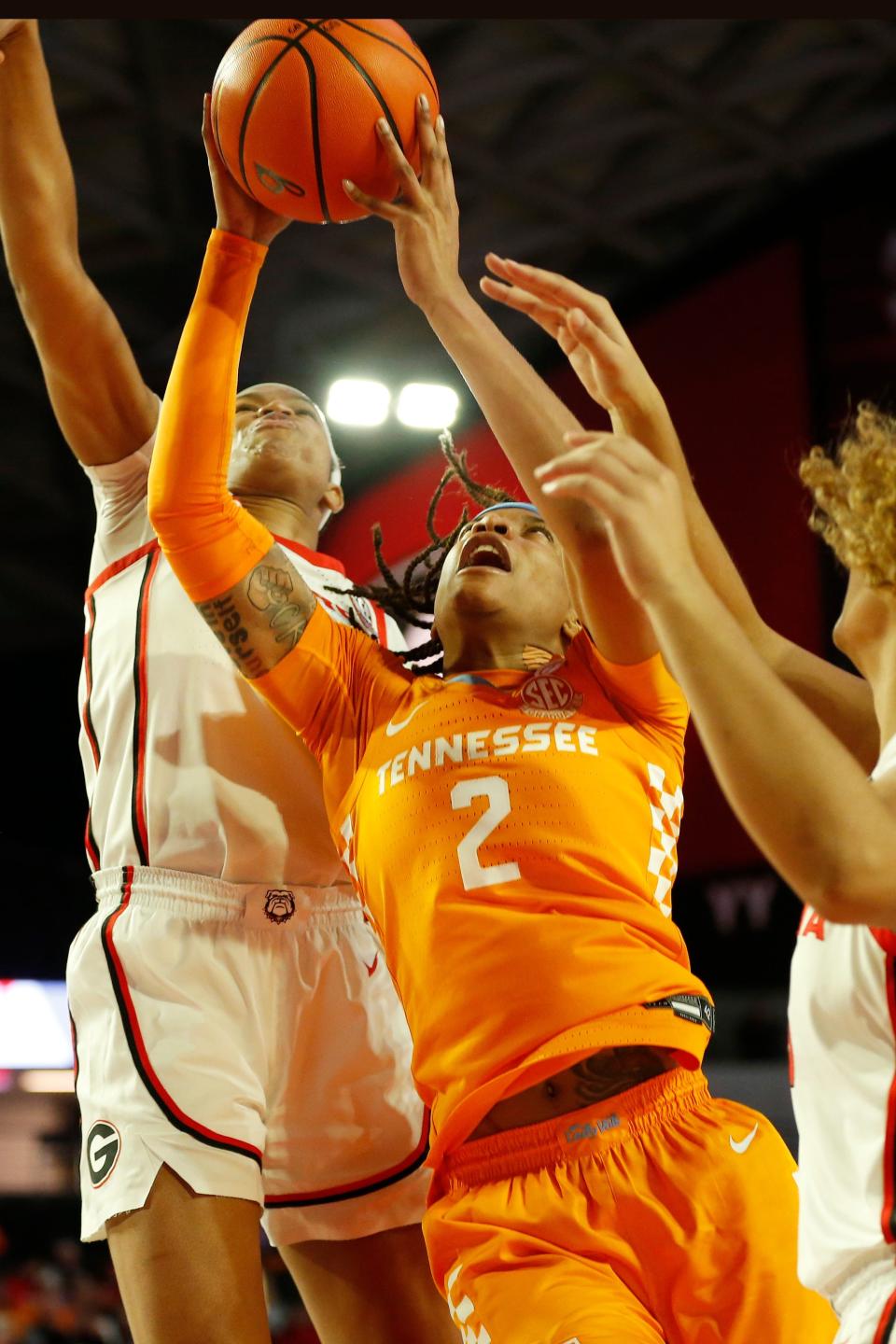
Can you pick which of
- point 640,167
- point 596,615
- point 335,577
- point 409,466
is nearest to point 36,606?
point 409,466

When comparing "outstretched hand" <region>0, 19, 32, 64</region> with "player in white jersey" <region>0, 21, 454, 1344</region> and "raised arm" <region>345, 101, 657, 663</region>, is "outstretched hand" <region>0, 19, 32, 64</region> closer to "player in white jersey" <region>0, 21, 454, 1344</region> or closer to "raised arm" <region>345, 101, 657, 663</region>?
"player in white jersey" <region>0, 21, 454, 1344</region>

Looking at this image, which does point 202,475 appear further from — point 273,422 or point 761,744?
point 761,744

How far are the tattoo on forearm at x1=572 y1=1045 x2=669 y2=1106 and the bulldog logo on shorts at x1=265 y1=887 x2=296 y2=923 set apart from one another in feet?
2.49

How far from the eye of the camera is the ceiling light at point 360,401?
31.2 feet

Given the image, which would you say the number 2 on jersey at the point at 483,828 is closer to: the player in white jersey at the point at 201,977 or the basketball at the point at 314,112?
the player in white jersey at the point at 201,977

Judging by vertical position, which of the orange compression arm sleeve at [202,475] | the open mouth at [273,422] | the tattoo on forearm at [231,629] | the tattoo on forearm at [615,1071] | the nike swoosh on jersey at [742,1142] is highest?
the open mouth at [273,422]

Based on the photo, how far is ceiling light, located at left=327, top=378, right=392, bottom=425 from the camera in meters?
9.52

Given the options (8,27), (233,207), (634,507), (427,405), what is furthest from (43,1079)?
(634,507)

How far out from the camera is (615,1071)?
221cm

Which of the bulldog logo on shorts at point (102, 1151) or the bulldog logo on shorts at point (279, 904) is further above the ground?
the bulldog logo on shorts at point (279, 904)

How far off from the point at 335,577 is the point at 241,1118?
1184mm

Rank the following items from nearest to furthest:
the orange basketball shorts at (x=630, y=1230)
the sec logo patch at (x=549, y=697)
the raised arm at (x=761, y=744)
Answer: the raised arm at (x=761, y=744)
the orange basketball shorts at (x=630, y=1230)
the sec logo patch at (x=549, y=697)

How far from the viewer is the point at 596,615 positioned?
242cm

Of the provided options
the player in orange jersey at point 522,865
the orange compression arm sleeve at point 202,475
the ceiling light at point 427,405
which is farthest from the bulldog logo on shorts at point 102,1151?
the ceiling light at point 427,405
